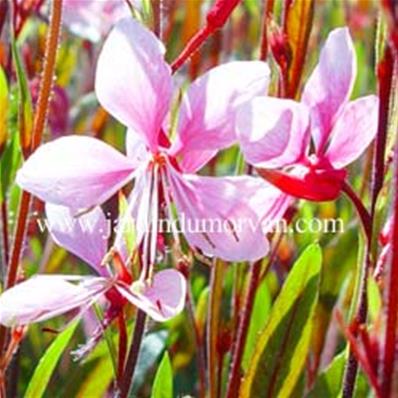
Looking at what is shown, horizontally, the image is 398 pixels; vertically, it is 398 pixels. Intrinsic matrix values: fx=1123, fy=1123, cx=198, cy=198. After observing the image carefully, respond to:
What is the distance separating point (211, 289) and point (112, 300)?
0.24m

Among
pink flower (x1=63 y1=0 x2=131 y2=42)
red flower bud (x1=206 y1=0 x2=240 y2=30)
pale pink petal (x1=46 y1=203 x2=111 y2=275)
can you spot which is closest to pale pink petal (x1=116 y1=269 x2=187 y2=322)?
pale pink petal (x1=46 y1=203 x2=111 y2=275)

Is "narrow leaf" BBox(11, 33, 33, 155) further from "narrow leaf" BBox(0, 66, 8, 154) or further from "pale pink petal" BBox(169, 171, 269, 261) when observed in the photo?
"pale pink petal" BBox(169, 171, 269, 261)

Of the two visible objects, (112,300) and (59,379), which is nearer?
(112,300)

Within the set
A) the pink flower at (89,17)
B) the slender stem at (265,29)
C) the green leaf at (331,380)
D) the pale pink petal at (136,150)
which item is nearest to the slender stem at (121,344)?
the pale pink petal at (136,150)

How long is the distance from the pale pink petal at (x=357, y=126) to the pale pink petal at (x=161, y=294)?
0.53 feet

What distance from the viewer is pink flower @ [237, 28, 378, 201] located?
34.0 inches

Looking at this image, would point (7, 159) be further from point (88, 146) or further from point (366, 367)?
point (366, 367)

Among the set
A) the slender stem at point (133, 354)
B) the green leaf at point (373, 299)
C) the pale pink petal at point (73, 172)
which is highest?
the pale pink petal at point (73, 172)

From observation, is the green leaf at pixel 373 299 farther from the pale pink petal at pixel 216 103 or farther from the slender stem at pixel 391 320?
the pale pink petal at pixel 216 103

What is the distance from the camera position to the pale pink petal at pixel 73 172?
90 cm

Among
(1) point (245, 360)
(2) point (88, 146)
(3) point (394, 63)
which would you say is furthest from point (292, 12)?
(1) point (245, 360)

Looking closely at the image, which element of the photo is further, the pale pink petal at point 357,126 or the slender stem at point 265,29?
the slender stem at point 265,29

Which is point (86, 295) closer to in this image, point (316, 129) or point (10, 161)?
point (316, 129)

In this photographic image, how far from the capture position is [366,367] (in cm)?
76
